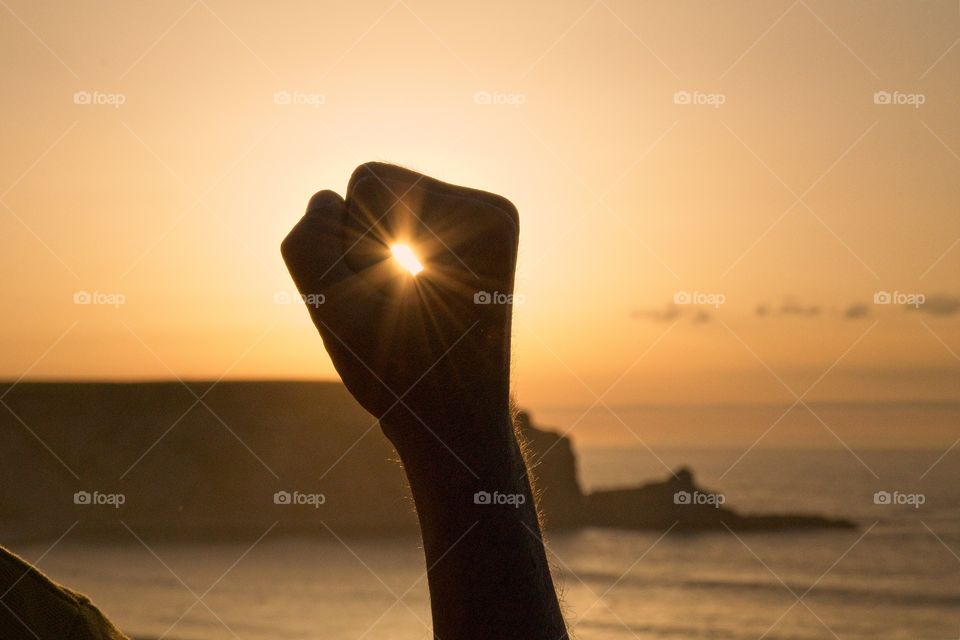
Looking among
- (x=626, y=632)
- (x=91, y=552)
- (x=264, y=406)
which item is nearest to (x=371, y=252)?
(x=626, y=632)

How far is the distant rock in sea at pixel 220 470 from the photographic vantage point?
174 ft

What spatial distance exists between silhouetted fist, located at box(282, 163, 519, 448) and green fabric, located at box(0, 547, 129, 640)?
61 cm

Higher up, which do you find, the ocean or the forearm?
the ocean

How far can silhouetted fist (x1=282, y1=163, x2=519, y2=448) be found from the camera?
3.48 ft

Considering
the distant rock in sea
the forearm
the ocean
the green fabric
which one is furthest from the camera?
the distant rock in sea

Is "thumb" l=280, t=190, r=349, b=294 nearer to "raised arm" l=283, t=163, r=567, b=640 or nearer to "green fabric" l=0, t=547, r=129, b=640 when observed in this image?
"raised arm" l=283, t=163, r=567, b=640

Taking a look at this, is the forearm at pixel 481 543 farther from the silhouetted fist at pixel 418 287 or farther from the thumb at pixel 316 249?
the thumb at pixel 316 249

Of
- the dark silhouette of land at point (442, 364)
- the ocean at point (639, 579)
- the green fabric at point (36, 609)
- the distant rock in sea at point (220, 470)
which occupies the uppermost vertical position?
the distant rock in sea at point (220, 470)

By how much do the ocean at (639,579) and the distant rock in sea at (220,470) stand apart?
4817 millimetres

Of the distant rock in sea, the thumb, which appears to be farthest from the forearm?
the distant rock in sea

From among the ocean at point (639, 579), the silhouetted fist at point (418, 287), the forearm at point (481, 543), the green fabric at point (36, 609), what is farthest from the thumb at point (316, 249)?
the ocean at point (639, 579)

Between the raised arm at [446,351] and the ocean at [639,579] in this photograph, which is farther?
the ocean at [639,579]

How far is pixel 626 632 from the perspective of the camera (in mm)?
22344

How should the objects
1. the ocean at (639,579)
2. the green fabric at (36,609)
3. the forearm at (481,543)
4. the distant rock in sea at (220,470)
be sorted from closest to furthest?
the forearm at (481,543), the green fabric at (36,609), the ocean at (639,579), the distant rock in sea at (220,470)
